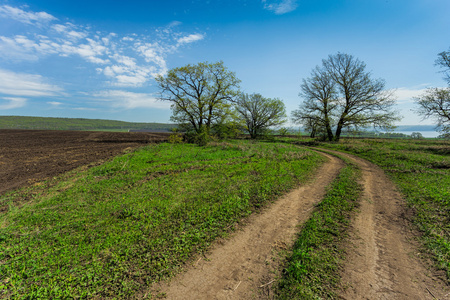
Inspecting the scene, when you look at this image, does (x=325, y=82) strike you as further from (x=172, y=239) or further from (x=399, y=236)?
(x=172, y=239)

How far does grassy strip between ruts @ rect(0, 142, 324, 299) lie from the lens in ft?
12.2

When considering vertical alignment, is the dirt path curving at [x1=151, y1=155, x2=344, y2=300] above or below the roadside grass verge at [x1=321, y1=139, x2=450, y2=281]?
below

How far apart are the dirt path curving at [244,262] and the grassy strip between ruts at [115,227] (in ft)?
1.46

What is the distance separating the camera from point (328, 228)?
5336 mm

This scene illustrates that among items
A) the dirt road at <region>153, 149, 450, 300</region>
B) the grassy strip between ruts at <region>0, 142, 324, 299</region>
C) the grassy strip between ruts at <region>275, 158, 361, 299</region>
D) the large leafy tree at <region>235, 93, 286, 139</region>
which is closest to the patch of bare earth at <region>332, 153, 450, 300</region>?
the dirt road at <region>153, 149, 450, 300</region>

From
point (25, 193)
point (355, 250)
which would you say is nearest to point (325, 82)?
point (355, 250)

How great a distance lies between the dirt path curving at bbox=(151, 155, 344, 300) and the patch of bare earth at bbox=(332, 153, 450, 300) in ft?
4.90

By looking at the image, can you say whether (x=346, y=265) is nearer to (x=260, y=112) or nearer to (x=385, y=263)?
(x=385, y=263)

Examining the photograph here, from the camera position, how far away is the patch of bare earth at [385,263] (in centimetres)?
335

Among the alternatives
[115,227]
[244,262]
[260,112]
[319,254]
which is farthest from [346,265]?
[260,112]

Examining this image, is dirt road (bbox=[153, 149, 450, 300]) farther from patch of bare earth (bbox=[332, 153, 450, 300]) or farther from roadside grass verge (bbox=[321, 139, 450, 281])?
roadside grass verge (bbox=[321, 139, 450, 281])

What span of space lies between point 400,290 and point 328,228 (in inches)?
78.8

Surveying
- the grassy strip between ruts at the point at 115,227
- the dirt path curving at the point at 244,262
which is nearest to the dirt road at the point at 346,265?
the dirt path curving at the point at 244,262

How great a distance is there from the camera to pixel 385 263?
4.04 metres
